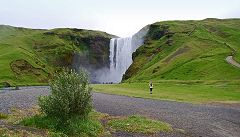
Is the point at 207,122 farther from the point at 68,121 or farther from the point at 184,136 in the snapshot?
the point at 68,121

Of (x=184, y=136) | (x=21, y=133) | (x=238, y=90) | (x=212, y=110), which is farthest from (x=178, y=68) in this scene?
(x=21, y=133)

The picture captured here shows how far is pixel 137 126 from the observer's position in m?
31.3

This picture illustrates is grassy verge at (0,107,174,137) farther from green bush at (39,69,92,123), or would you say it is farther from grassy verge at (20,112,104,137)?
green bush at (39,69,92,123)

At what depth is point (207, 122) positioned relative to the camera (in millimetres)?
40281

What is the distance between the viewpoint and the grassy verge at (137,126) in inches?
1185

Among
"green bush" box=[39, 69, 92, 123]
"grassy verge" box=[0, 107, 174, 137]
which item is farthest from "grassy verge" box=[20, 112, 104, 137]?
"green bush" box=[39, 69, 92, 123]

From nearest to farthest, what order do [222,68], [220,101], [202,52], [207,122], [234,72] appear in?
[207,122], [220,101], [234,72], [222,68], [202,52]

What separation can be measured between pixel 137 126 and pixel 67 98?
7.65m

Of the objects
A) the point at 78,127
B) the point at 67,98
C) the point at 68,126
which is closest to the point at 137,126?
the point at 78,127

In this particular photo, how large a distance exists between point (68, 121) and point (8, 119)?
6023 mm

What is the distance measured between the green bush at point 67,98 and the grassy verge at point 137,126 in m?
3.87

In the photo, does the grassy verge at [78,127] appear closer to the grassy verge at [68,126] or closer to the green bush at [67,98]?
the grassy verge at [68,126]

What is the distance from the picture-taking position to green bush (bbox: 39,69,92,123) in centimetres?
2566

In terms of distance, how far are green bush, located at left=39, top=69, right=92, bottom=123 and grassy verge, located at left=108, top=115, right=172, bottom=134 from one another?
3.87 meters
